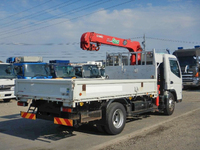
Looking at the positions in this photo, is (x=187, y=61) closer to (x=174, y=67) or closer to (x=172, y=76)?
(x=174, y=67)

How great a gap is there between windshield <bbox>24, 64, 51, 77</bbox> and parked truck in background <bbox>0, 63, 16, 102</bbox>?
0.88 m

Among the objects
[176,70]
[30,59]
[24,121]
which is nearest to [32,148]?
[24,121]

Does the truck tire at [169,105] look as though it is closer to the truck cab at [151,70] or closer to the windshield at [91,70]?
the truck cab at [151,70]

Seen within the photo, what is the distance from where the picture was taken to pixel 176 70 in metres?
10.7

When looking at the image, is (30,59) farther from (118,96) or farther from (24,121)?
(118,96)

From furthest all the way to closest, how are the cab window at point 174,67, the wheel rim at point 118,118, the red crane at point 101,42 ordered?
the cab window at point 174,67, the red crane at point 101,42, the wheel rim at point 118,118

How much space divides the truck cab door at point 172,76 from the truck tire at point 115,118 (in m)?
3.36

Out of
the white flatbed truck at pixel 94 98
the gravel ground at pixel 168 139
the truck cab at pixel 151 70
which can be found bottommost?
the gravel ground at pixel 168 139

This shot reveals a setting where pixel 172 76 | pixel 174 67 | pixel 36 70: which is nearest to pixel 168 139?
pixel 172 76

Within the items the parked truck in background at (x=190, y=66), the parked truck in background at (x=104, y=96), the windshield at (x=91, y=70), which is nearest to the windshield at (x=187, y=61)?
the parked truck in background at (x=190, y=66)

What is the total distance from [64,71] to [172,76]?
8718mm

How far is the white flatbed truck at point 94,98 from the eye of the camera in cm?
612

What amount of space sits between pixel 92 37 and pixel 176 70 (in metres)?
4.02

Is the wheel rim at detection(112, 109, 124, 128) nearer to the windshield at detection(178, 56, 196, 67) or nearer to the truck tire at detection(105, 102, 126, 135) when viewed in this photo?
the truck tire at detection(105, 102, 126, 135)
